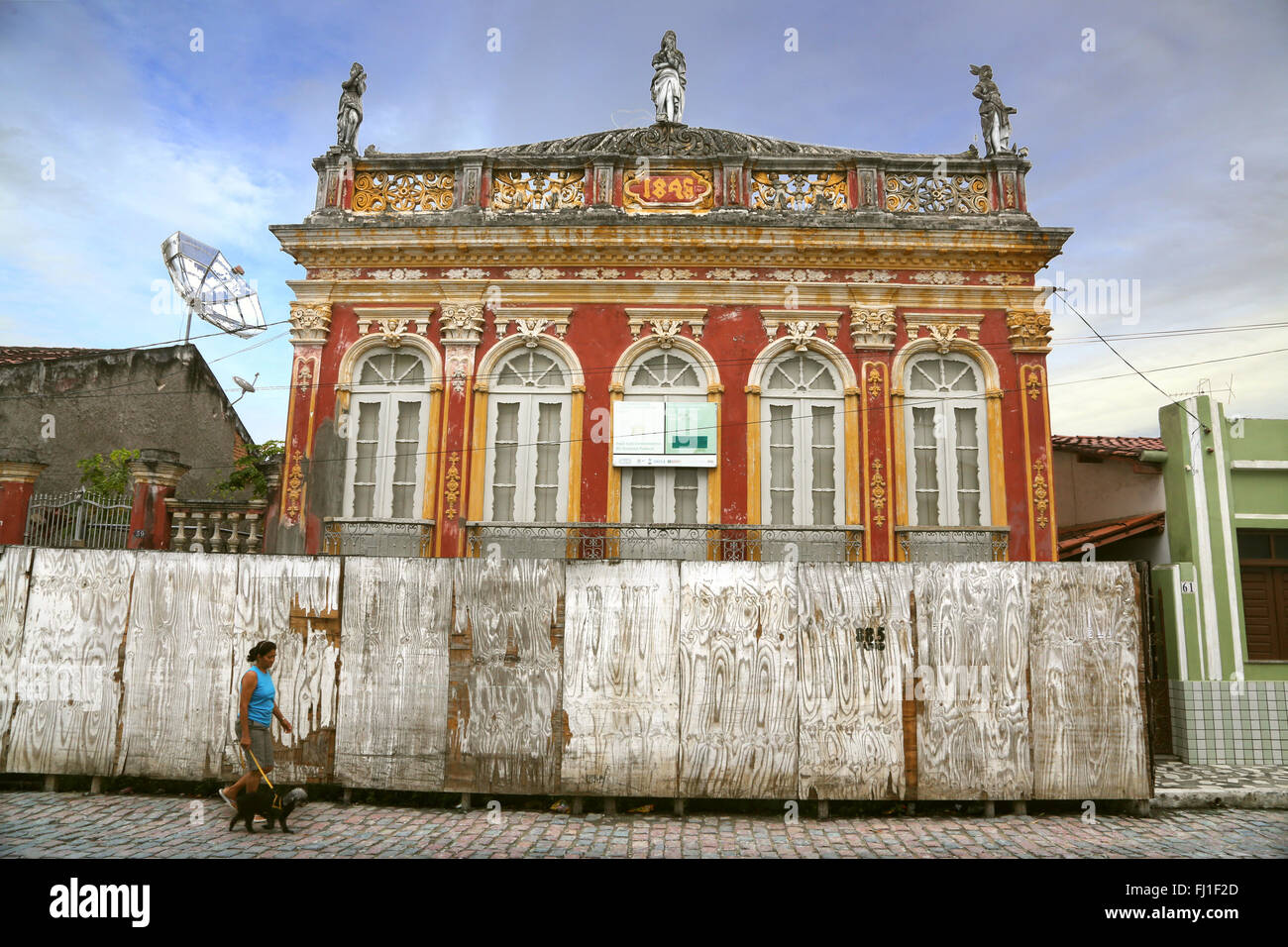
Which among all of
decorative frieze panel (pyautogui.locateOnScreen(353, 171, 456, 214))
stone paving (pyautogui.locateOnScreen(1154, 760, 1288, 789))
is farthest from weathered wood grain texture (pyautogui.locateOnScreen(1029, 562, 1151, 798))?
decorative frieze panel (pyautogui.locateOnScreen(353, 171, 456, 214))

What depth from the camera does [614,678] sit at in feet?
23.6

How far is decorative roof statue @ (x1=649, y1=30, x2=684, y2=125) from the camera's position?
1329 cm

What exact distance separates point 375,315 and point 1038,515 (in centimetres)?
939

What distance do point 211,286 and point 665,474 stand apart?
27.6 ft

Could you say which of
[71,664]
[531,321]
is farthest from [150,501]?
[531,321]

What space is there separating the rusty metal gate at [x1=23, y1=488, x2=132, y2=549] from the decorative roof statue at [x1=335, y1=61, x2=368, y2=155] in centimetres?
587

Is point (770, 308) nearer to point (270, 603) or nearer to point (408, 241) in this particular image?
point (408, 241)

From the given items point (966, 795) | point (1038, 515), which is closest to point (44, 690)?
point (966, 795)

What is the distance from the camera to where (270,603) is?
745cm

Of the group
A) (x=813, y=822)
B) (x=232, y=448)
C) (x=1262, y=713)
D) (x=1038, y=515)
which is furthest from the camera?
(x=232, y=448)

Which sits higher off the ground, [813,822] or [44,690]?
[44,690]

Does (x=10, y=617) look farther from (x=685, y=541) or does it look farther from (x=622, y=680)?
(x=685, y=541)

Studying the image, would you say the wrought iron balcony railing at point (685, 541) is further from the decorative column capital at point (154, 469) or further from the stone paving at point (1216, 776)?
the stone paving at point (1216, 776)

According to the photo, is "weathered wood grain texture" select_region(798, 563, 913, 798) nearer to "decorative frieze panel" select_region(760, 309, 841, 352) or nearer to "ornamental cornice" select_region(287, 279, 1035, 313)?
"decorative frieze panel" select_region(760, 309, 841, 352)
